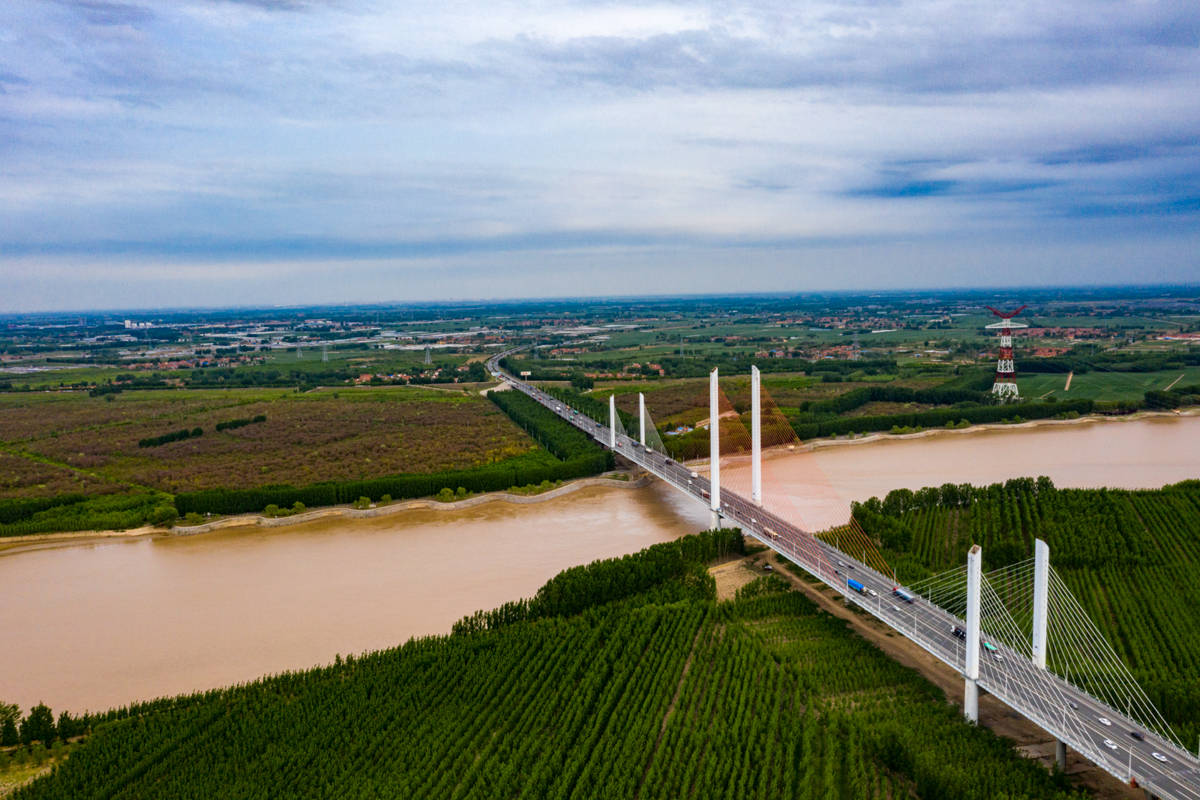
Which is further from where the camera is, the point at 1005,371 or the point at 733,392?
the point at 733,392

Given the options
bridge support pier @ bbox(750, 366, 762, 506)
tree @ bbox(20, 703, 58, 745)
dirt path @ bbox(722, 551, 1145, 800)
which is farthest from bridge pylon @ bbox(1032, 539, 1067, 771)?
tree @ bbox(20, 703, 58, 745)

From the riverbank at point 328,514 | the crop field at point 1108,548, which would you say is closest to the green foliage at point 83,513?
the riverbank at point 328,514

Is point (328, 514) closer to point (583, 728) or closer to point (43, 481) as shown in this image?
point (43, 481)

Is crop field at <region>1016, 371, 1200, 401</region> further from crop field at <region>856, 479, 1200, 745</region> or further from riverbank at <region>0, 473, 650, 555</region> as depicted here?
riverbank at <region>0, 473, 650, 555</region>

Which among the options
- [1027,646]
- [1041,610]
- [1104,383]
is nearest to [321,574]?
[1027,646]

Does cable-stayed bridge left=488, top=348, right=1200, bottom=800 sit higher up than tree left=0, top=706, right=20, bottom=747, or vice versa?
cable-stayed bridge left=488, top=348, right=1200, bottom=800

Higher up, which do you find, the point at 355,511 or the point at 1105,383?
the point at 1105,383
